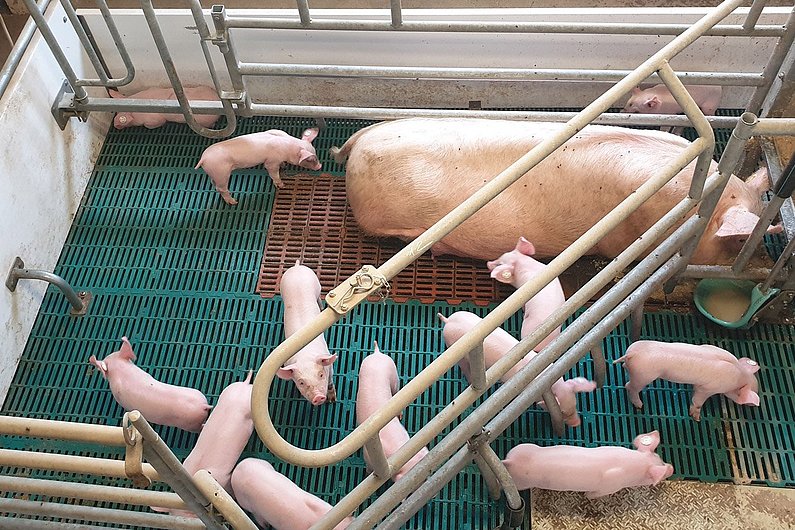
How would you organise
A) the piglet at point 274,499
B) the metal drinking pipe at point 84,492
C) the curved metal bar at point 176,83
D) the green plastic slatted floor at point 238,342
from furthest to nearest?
the curved metal bar at point 176,83 → the green plastic slatted floor at point 238,342 → the piglet at point 274,499 → the metal drinking pipe at point 84,492

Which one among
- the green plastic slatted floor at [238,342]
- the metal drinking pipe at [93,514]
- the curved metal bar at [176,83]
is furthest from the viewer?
the curved metal bar at [176,83]

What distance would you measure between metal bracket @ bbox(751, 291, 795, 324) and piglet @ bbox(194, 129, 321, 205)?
1.88 m

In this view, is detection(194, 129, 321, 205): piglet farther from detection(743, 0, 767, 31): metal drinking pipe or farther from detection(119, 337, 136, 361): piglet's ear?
detection(743, 0, 767, 31): metal drinking pipe

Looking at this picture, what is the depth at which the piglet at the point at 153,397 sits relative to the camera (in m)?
2.35

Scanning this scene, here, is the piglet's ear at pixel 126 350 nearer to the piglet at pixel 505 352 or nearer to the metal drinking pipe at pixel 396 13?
the piglet at pixel 505 352

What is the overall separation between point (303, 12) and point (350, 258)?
98 cm

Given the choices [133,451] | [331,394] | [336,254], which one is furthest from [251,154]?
[133,451]

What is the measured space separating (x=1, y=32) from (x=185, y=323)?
203 cm

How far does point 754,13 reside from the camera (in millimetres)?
2504

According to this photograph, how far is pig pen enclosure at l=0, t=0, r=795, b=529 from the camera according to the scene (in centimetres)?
225

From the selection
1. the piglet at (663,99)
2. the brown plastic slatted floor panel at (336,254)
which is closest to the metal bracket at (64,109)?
the brown plastic slatted floor panel at (336,254)

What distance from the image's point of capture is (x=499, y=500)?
235cm

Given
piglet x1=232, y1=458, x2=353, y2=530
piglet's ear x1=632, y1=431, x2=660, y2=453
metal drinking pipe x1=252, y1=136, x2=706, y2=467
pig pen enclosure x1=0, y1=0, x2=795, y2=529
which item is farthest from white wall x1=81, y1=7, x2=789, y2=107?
piglet x1=232, y1=458, x2=353, y2=530

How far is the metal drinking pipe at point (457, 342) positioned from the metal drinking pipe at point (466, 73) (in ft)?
3.11
